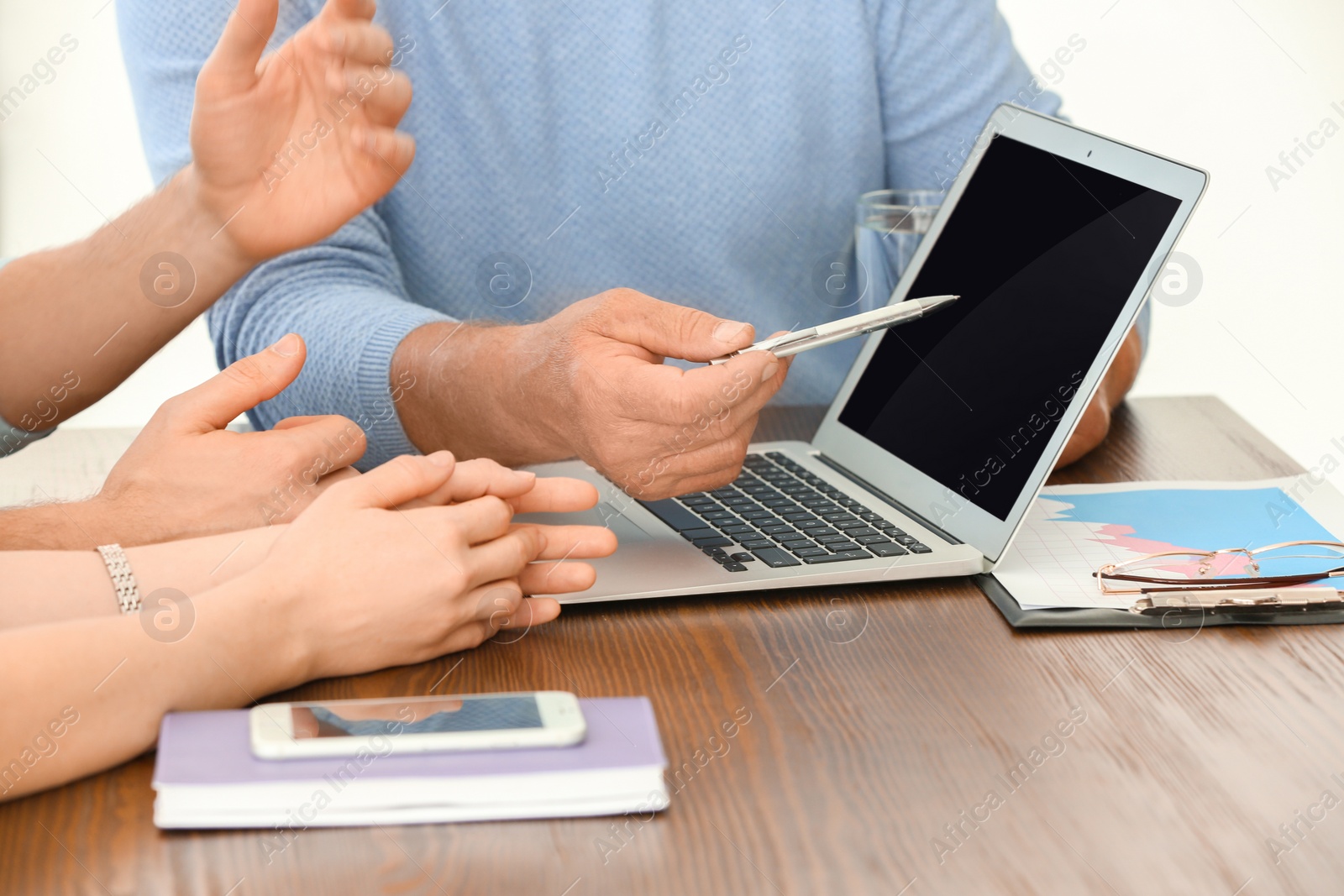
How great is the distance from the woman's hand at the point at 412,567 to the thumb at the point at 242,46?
1.16 ft

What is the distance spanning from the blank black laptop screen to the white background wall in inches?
72.9

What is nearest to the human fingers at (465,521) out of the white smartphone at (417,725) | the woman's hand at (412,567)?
the woman's hand at (412,567)

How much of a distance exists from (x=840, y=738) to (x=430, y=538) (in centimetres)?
27

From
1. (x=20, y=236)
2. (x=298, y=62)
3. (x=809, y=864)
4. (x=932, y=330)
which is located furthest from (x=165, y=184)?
(x=20, y=236)

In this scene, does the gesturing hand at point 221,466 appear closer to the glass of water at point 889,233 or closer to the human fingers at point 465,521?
the human fingers at point 465,521

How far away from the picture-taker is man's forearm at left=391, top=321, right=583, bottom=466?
0.92 m

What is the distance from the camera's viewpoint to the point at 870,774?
0.56 m

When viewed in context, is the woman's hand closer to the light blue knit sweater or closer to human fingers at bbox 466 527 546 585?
human fingers at bbox 466 527 546 585

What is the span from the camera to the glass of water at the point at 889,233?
108 centimetres

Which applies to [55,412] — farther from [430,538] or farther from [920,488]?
[920,488]

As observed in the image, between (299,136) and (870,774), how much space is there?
69cm

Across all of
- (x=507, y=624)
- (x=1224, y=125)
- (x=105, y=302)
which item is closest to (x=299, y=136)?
(x=105, y=302)

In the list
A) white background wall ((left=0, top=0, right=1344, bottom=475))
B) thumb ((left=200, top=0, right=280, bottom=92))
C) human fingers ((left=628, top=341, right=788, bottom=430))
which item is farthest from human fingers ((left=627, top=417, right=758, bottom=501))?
white background wall ((left=0, top=0, right=1344, bottom=475))

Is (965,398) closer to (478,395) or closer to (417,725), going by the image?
A: (478,395)
